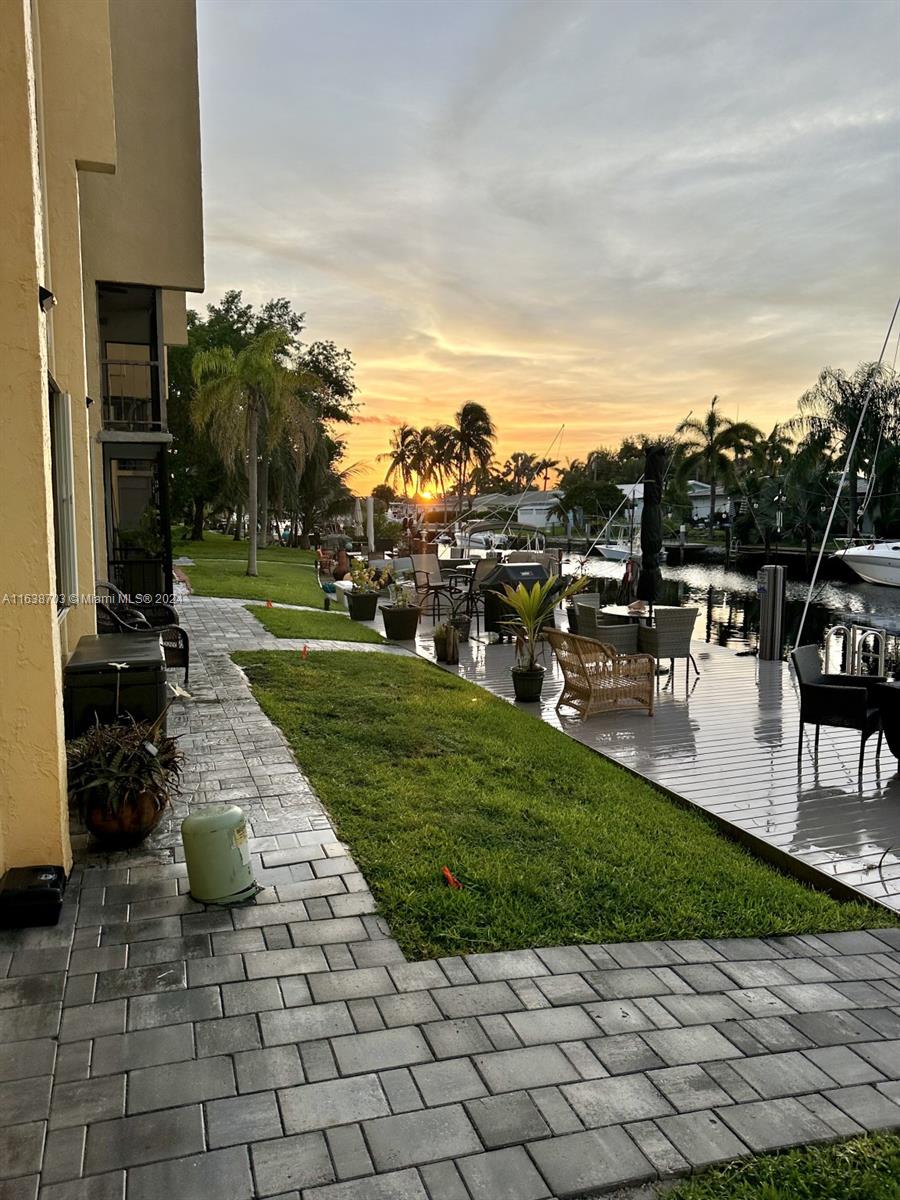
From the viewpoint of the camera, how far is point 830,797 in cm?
584

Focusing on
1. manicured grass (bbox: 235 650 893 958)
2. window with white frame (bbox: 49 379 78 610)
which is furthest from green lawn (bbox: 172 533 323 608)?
window with white frame (bbox: 49 379 78 610)

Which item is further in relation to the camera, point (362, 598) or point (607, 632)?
point (362, 598)

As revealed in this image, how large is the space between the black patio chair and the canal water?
5419 mm

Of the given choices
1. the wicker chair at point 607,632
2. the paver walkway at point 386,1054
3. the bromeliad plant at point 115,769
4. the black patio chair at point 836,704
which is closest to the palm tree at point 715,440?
the wicker chair at point 607,632

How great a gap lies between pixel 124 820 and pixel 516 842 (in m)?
2.19

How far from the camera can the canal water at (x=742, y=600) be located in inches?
749

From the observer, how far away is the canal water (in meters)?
19.0

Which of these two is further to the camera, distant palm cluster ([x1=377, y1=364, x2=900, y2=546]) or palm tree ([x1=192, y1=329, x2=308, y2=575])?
distant palm cluster ([x1=377, y1=364, x2=900, y2=546])

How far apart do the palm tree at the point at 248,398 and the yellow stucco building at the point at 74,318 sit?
487 cm

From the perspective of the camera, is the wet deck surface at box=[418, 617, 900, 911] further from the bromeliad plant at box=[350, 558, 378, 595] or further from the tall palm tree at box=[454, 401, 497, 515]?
the tall palm tree at box=[454, 401, 497, 515]

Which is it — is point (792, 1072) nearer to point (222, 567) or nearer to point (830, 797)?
point (830, 797)

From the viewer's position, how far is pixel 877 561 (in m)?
28.2

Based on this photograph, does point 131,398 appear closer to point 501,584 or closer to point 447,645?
point 447,645

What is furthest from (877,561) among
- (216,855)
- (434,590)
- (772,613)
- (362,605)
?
(216,855)
